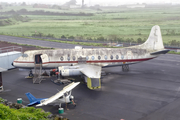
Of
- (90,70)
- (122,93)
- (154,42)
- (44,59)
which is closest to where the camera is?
(122,93)

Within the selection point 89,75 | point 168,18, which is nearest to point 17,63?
point 89,75

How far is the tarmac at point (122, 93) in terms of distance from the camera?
23961 mm

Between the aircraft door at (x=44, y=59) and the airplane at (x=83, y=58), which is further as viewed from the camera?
the airplane at (x=83, y=58)

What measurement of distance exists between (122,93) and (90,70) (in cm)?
654

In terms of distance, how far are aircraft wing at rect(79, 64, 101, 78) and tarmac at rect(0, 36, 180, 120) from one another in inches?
91.9

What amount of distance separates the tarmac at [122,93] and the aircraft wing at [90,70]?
7.66 feet

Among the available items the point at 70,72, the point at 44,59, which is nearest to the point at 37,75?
the point at 44,59

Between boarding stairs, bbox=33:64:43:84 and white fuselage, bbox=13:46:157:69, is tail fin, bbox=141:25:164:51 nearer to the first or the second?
white fuselage, bbox=13:46:157:69

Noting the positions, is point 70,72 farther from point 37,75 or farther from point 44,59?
point 37,75

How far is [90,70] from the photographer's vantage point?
33906 millimetres

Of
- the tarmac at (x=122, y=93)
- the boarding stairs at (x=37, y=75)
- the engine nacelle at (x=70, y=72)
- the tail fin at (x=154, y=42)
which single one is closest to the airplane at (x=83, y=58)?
the boarding stairs at (x=37, y=75)

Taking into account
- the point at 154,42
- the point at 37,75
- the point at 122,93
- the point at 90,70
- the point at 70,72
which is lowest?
the point at 122,93

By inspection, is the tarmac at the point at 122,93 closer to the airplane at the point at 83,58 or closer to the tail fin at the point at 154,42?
the airplane at the point at 83,58

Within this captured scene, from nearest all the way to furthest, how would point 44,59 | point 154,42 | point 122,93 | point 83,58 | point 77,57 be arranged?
1. point 122,93
2. point 44,59
3. point 83,58
4. point 77,57
5. point 154,42
